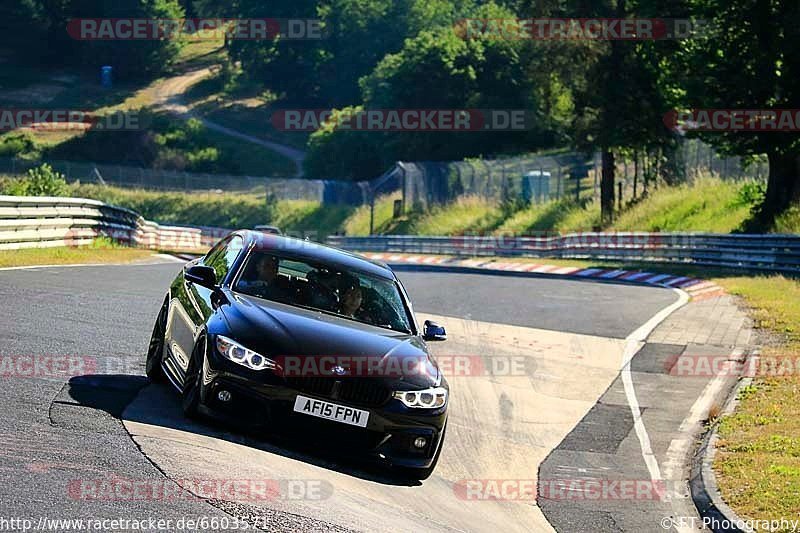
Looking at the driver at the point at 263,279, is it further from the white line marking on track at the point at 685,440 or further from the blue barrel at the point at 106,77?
the blue barrel at the point at 106,77

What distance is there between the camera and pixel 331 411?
28.9 feet

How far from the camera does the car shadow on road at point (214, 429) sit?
8.86 m

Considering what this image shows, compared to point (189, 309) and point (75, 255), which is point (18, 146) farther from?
point (189, 309)

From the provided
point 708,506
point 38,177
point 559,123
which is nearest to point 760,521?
point 708,506

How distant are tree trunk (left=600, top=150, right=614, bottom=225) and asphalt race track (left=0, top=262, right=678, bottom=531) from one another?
2979 cm

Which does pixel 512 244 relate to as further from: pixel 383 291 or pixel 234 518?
pixel 234 518

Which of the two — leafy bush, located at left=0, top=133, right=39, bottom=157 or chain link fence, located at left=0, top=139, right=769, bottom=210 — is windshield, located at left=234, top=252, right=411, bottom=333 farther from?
leafy bush, located at left=0, top=133, right=39, bottom=157

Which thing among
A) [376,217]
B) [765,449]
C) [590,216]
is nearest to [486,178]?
[376,217]

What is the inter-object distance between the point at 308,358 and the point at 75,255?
17.8 metres

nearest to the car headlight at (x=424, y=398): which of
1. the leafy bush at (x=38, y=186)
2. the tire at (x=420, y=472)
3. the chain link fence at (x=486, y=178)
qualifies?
the tire at (x=420, y=472)

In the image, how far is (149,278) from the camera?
2178 cm

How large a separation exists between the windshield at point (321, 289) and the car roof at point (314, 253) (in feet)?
0.27

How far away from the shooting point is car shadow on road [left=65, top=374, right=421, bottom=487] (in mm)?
8859

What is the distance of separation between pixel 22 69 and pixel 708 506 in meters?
109
